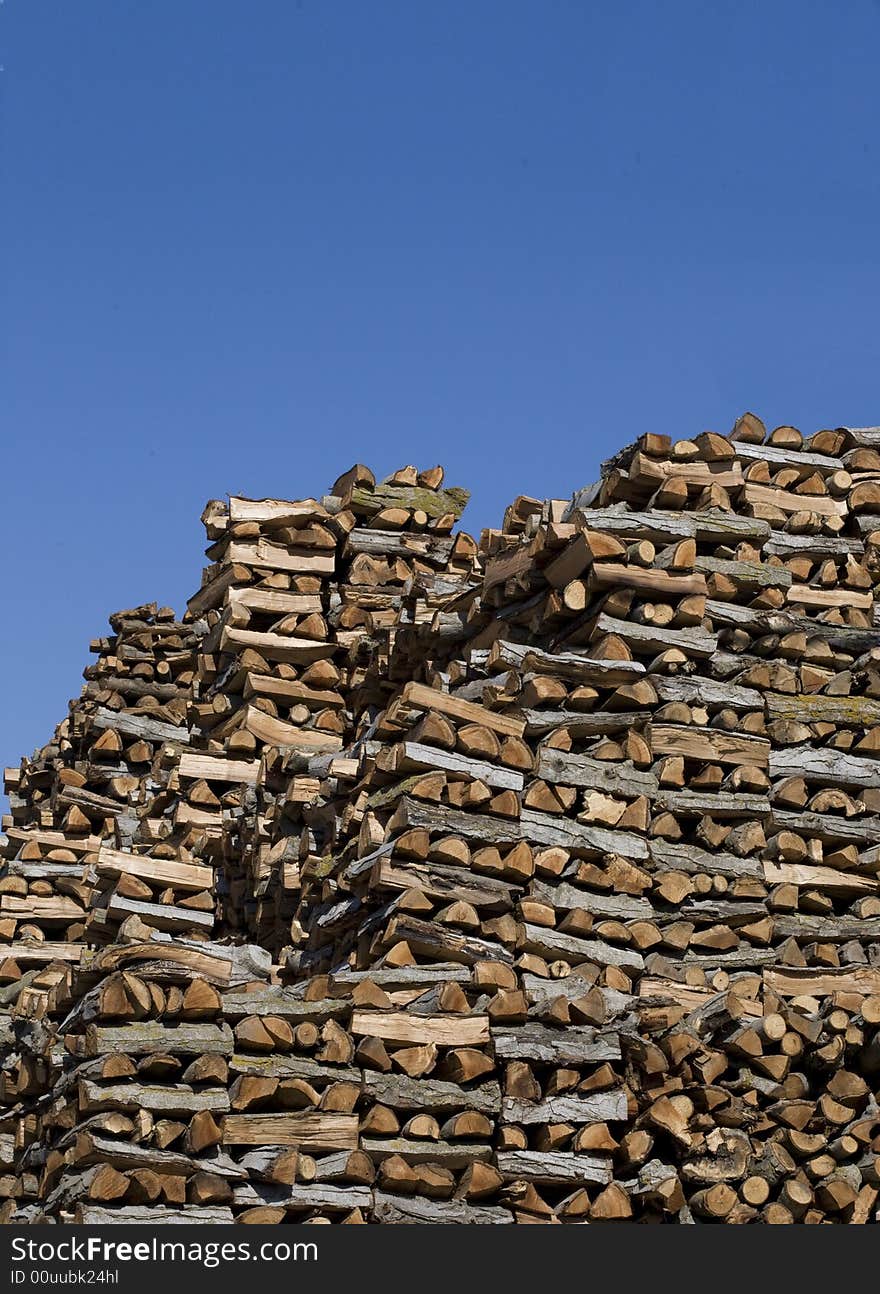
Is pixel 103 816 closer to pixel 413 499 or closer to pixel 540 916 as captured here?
pixel 413 499

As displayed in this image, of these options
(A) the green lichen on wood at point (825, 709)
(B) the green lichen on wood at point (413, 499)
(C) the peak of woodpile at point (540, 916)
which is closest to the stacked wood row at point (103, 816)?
(C) the peak of woodpile at point (540, 916)

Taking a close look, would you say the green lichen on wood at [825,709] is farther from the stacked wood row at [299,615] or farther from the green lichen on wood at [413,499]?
the green lichen on wood at [413,499]

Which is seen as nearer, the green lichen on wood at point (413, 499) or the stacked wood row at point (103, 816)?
the stacked wood row at point (103, 816)

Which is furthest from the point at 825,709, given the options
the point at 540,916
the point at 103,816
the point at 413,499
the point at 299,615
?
the point at 103,816

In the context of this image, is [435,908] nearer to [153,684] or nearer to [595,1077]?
[595,1077]

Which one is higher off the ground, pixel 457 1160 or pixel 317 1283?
pixel 457 1160

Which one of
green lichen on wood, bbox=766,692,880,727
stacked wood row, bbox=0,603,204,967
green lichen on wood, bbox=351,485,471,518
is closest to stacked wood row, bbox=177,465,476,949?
green lichen on wood, bbox=351,485,471,518

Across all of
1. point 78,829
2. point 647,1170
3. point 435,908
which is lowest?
point 647,1170

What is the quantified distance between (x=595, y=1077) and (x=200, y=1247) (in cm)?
205

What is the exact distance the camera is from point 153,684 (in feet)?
60.4

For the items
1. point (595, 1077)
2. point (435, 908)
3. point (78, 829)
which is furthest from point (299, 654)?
point (595, 1077)

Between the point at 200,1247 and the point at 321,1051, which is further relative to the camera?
the point at 321,1051

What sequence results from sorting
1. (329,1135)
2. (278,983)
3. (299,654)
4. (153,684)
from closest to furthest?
(329,1135)
(278,983)
(299,654)
(153,684)

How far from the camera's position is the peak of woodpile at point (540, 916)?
840 cm
